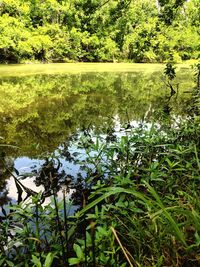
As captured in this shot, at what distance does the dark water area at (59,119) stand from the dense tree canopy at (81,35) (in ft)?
52.9

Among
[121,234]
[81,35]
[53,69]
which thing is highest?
[81,35]

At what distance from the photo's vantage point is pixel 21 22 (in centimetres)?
2712

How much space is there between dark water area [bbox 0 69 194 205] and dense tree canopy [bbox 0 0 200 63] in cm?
1614

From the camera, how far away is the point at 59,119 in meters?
6.16

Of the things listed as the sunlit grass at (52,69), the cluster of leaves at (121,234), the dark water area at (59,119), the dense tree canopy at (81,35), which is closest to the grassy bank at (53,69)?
the sunlit grass at (52,69)

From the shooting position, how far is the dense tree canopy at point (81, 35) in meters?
25.6

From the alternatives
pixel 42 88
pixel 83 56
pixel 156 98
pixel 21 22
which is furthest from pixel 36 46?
pixel 156 98

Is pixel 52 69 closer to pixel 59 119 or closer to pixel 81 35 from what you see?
pixel 59 119

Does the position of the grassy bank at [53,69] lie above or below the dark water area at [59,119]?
below

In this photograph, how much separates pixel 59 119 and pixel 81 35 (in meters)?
27.3

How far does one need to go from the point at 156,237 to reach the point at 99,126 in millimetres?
4091

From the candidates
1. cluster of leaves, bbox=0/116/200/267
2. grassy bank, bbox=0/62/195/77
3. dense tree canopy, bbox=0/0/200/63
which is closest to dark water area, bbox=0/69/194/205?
cluster of leaves, bbox=0/116/200/267

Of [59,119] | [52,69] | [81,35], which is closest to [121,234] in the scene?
[59,119]

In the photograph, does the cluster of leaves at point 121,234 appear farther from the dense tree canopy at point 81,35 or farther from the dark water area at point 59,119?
the dense tree canopy at point 81,35
